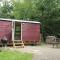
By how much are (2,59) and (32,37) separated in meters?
10.4

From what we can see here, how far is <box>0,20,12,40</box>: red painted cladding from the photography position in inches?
817

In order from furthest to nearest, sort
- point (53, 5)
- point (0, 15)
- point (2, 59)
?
1. point (0, 15)
2. point (53, 5)
3. point (2, 59)

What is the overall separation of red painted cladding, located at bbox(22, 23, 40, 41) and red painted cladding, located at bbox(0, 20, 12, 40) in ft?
4.16

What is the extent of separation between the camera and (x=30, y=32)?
22.3 metres

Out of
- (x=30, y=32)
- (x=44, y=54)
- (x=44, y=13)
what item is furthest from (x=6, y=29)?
(x=44, y=54)

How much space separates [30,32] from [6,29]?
7.58 feet

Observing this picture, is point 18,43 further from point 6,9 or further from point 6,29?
point 6,9

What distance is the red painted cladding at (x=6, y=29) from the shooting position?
20.7 m

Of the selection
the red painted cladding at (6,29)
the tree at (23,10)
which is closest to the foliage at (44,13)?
the tree at (23,10)

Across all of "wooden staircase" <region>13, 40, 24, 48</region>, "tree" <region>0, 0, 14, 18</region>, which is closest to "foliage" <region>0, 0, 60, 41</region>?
"tree" <region>0, 0, 14, 18</region>

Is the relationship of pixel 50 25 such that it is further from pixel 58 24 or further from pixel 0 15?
pixel 0 15

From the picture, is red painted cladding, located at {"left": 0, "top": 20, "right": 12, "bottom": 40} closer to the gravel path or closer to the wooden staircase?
the wooden staircase

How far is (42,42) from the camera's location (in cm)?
2419

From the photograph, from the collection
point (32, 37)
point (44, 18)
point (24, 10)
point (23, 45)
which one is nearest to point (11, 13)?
point (24, 10)
